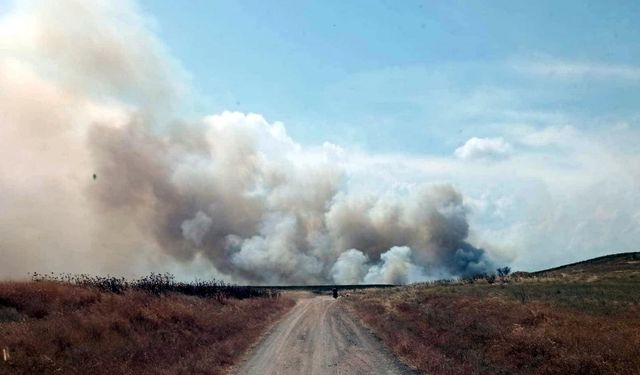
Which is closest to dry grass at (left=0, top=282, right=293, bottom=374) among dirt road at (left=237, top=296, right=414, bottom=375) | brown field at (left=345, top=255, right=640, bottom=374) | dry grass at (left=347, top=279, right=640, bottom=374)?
dirt road at (left=237, top=296, right=414, bottom=375)

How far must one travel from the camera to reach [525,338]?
66.2 ft

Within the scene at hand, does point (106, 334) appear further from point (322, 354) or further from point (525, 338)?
point (525, 338)

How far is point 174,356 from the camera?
1955 cm

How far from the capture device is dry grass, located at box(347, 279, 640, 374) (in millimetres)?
16391

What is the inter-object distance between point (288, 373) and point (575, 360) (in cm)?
912

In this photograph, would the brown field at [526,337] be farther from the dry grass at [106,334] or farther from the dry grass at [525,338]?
the dry grass at [106,334]

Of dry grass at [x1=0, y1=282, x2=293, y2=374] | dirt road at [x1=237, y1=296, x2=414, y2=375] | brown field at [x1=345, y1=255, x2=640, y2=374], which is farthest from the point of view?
dirt road at [x1=237, y1=296, x2=414, y2=375]

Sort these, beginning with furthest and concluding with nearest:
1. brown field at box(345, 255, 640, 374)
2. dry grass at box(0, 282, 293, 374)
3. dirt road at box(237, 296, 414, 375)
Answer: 1. dirt road at box(237, 296, 414, 375)
2. brown field at box(345, 255, 640, 374)
3. dry grass at box(0, 282, 293, 374)

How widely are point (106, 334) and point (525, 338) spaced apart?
16.1 meters

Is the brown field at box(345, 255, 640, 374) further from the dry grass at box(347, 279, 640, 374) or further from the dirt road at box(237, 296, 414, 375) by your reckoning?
the dirt road at box(237, 296, 414, 375)

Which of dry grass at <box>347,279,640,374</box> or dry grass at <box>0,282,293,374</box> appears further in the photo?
dry grass at <box>347,279,640,374</box>

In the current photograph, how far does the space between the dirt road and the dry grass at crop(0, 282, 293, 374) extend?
4.20 feet

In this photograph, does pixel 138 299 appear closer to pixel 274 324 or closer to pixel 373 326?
pixel 274 324

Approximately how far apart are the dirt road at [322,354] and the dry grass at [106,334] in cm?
128
